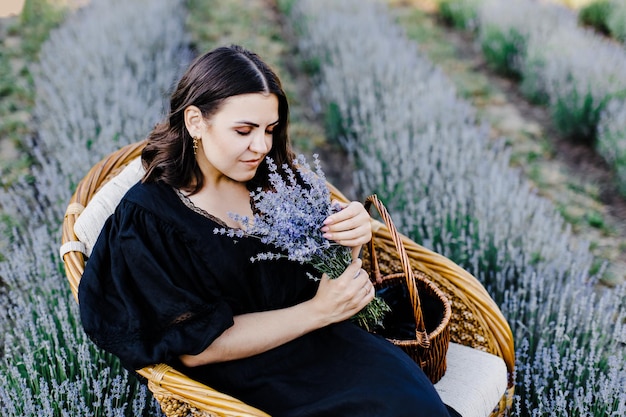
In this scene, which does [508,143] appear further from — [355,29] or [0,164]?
[0,164]

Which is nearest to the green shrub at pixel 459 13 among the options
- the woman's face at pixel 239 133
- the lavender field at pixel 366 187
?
the lavender field at pixel 366 187

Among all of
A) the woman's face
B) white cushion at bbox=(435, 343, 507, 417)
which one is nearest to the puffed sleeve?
the woman's face

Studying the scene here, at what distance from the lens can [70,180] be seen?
3.07 meters

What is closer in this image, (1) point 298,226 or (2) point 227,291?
(1) point 298,226

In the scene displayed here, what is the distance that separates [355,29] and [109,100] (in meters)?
2.71

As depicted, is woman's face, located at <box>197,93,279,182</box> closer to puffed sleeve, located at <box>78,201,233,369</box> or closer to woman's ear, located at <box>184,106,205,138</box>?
woman's ear, located at <box>184,106,205,138</box>

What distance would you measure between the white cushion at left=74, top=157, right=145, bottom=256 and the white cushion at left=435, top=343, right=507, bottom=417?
118cm

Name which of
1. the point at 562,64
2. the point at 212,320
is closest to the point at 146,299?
the point at 212,320

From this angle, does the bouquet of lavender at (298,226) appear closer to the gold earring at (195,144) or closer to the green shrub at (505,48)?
the gold earring at (195,144)

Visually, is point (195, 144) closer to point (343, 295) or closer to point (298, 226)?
point (298, 226)

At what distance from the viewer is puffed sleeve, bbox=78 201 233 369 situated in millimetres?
1588

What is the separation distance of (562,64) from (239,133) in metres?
4.20

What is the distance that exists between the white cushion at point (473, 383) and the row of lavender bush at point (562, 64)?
2477 millimetres

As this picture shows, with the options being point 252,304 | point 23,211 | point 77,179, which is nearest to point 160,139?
point 252,304
